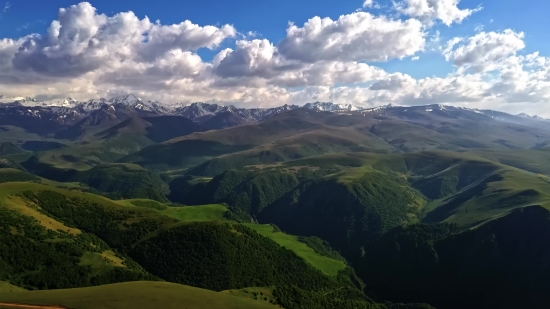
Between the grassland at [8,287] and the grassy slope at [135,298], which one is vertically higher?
the grassy slope at [135,298]

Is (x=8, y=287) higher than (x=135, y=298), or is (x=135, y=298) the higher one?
(x=135, y=298)

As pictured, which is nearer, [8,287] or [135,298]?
[135,298]

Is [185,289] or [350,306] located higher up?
[185,289]

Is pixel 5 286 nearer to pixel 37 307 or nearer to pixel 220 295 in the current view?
pixel 37 307

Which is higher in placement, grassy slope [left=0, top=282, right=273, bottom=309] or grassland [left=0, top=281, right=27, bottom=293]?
grassy slope [left=0, top=282, right=273, bottom=309]

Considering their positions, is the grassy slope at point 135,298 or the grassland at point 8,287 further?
the grassland at point 8,287

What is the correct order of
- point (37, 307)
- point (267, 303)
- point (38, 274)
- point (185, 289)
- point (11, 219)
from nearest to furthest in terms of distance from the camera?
point (37, 307) → point (185, 289) → point (267, 303) → point (38, 274) → point (11, 219)

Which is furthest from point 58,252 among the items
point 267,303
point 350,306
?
point 350,306

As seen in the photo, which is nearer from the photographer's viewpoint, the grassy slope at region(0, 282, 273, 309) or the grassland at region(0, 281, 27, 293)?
the grassy slope at region(0, 282, 273, 309)
